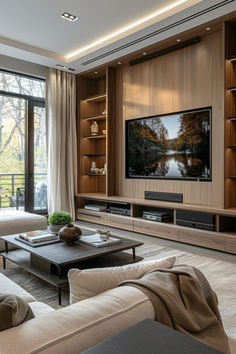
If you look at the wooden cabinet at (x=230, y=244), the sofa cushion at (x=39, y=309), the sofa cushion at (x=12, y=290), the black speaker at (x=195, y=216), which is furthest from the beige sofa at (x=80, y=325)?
the black speaker at (x=195, y=216)

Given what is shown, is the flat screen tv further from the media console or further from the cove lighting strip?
the cove lighting strip

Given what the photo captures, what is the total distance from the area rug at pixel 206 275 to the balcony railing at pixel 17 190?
2.63 metres

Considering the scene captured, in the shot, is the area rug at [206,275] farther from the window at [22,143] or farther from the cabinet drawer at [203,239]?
the window at [22,143]

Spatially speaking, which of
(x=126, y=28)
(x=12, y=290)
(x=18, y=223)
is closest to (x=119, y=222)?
(x=18, y=223)

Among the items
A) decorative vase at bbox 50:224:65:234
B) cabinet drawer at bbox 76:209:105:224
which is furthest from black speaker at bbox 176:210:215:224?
decorative vase at bbox 50:224:65:234

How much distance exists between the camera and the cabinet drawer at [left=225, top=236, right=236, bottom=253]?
346 centimetres

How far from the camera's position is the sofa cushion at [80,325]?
0.72 m

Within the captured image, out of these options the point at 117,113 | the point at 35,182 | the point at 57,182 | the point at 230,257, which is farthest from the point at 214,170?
the point at 35,182

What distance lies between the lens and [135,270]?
115cm

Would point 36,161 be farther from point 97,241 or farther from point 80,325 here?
point 80,325

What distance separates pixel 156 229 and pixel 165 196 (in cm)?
52

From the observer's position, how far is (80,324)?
0.79m

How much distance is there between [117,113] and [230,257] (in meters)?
3.18

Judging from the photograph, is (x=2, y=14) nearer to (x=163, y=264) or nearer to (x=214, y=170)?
(x=214, y=170)
